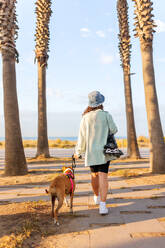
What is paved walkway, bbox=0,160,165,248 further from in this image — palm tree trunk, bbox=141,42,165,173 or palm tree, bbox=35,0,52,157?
palm tree, bbox=35,0,52,157

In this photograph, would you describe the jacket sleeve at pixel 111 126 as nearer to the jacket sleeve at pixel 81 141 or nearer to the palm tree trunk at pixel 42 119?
the jacket sleeve at pixel 81 141

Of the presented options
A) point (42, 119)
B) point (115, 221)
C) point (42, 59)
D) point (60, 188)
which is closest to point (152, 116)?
point (115, 221)

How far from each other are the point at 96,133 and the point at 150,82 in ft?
18.0

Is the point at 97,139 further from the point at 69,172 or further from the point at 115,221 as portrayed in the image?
the point at 115,221

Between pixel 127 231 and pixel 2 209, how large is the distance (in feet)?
8.37

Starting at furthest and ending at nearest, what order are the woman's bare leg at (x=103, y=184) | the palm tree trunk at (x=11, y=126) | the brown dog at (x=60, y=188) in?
the palm tree trunk at (x=11, y=126) → the woman's bare leg at (x=103, y=184) → the brown dog at (x=60, y=188)

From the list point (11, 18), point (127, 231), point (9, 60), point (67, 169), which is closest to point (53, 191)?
point (67, 169)

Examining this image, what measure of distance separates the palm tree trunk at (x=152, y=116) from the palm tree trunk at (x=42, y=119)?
7.91 metres

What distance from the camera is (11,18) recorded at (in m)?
9.91

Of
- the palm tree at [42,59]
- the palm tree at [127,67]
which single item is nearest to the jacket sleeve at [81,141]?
the palm tree at [127,67]

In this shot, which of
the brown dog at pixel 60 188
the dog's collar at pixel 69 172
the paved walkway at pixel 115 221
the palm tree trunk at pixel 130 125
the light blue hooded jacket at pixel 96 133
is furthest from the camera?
the palm tree trunk at pixel 130 125

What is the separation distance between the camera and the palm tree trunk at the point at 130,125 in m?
14.3

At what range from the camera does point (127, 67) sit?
15.0 metres

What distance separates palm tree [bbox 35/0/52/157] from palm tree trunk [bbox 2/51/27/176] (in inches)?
224
